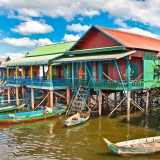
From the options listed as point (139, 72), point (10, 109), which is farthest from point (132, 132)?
point (10, 109)

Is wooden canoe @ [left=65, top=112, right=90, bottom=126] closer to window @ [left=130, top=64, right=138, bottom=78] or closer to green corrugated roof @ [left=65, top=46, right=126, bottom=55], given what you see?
window @ [left=130, top=64, right=138, bottom=78]

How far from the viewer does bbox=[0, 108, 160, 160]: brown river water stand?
1320 centimetres

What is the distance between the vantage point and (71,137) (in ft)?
53.4

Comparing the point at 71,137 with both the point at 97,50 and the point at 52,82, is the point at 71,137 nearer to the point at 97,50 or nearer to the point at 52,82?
the point at 52,82

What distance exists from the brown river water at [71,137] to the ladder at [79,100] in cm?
136

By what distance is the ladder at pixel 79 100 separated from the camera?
21.9 m

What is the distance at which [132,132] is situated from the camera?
1698cm

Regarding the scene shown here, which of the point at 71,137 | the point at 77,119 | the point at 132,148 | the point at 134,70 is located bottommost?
the point at 71,137

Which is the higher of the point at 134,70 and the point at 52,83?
the point at 134,70

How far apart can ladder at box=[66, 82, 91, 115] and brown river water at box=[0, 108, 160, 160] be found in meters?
1.36

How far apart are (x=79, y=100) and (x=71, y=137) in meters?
6.92

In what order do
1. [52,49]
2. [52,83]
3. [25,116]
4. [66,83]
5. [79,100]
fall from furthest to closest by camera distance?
[52,49] < [66,83] < [52,83] < [79,100] < [25,116]

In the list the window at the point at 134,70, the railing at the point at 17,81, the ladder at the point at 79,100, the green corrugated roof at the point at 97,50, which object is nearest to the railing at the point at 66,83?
the railing at the point at 17,81

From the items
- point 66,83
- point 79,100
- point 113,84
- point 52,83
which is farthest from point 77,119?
point 66,83
